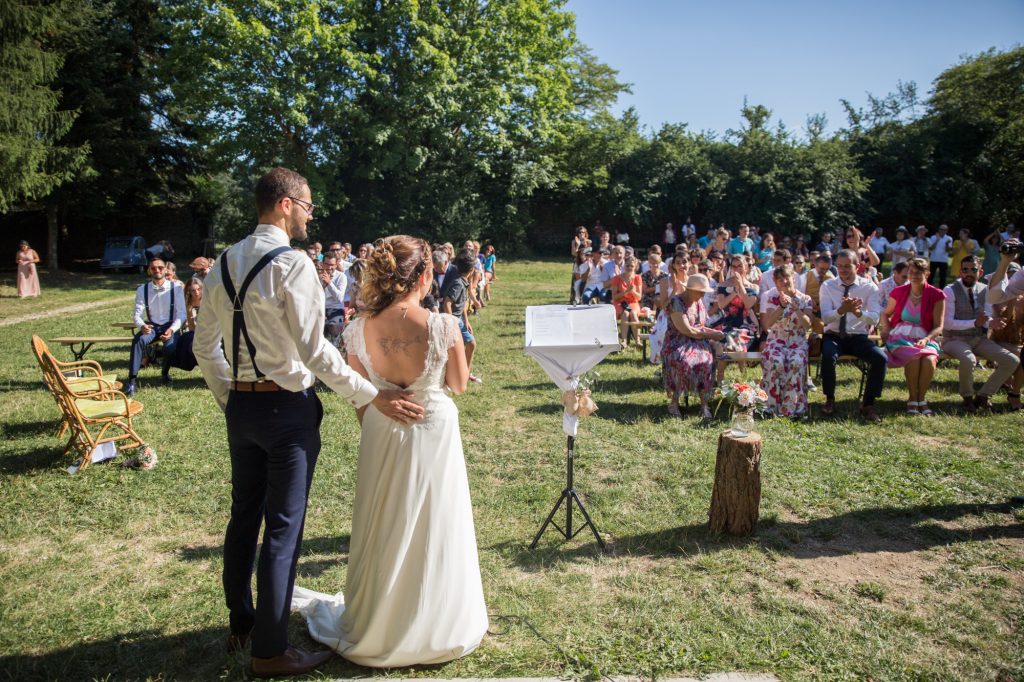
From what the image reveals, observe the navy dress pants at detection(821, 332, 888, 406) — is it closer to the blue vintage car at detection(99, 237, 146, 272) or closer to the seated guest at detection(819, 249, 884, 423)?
the seated guest at detection(819, 249, 884, 423)

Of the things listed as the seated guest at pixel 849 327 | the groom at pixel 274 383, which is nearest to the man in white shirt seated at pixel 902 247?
the seated guest at pixel 849 327

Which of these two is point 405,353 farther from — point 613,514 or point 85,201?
point 85,201

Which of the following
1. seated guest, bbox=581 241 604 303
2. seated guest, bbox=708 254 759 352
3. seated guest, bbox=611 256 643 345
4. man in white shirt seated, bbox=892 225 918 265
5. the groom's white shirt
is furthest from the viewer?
man in white shirt seated, bbox=892 225 918 265

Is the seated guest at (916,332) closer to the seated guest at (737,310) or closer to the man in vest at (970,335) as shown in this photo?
the man in vest at (970,335)

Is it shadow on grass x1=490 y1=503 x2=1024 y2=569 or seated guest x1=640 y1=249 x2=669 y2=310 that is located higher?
seated guest x1=640 y1=249 x2=669 y2=310

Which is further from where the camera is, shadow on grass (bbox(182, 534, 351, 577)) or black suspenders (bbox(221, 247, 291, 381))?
shadow on grass (bbox(182, 534, 351, 577))

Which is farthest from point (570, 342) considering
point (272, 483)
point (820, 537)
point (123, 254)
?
point (123, 254)

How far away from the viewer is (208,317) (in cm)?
310

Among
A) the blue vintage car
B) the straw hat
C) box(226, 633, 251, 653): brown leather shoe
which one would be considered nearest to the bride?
box(226, 633, 251, 653): brown leather shoe

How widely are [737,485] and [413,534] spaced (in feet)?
8.52

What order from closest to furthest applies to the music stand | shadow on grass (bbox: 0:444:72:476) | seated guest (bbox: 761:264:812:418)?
the music stand < shadow on grass (bbox: 0:444:72:476) < seated guest (bbox: 761:264:812:418)

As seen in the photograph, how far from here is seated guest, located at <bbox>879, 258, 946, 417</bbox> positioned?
768 cm

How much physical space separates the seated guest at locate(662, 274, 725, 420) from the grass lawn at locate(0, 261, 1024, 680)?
1.13 feet

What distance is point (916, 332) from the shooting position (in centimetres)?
807
